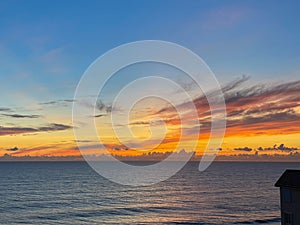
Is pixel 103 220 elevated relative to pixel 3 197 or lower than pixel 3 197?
lower

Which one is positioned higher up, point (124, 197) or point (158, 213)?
point (124, 197)

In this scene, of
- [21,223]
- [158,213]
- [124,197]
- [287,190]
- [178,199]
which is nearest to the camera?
[287,190]

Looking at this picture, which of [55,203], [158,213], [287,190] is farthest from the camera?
[55,203]

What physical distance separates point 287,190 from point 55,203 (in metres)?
70.0

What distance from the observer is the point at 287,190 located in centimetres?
4675

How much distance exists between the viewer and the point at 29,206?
94312 mm

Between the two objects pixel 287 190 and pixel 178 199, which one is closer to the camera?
pixel 287 190

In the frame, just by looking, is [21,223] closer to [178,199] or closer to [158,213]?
[158,213]

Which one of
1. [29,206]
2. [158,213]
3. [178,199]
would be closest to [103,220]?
[158,213]

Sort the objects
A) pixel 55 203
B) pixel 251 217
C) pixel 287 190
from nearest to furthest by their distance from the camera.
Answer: pixel 287 190 < pixel 251 217 < pixel 55 203

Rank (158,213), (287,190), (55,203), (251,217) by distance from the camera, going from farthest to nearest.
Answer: (55,203), (158,213), (251,217), (287,190)

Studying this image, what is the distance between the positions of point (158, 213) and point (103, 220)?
14.4 meters

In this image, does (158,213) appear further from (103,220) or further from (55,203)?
(55,203)

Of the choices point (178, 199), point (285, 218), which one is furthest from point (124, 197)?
point (285, 218)
